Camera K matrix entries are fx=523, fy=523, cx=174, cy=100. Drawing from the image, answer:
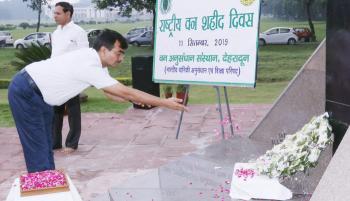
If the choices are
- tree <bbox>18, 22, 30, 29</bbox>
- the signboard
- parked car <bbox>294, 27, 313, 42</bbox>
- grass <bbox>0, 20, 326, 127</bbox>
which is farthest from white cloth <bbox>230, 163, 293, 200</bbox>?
tree <bbox>18, 22, 30, 29</bbox>

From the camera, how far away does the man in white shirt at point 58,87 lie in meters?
3.58

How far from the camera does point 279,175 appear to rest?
3.43m

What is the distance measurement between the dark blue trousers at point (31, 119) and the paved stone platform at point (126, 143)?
2.21ft

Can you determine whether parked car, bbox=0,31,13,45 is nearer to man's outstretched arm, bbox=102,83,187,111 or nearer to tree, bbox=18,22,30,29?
tree, bbox=18,22,30,29

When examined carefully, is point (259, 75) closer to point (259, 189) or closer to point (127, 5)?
point (127, 5)

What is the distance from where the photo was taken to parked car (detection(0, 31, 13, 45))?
780 inches

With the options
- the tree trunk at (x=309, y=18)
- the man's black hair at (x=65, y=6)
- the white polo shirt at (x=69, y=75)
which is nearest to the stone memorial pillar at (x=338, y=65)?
the white polo shirt at (x=69, y=75)

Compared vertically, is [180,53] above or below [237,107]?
above

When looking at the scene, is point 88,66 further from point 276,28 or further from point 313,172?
point 276,28

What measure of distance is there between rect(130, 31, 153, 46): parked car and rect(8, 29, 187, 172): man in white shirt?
64.7 feet

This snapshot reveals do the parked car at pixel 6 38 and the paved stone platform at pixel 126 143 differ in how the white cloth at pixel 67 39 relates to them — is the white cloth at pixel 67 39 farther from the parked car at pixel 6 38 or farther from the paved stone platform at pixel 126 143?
the parked car at pixel 6 38

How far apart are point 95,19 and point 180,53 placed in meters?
16.1

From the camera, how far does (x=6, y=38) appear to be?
66.1 ft

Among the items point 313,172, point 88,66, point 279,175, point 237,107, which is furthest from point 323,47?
point 237,107
